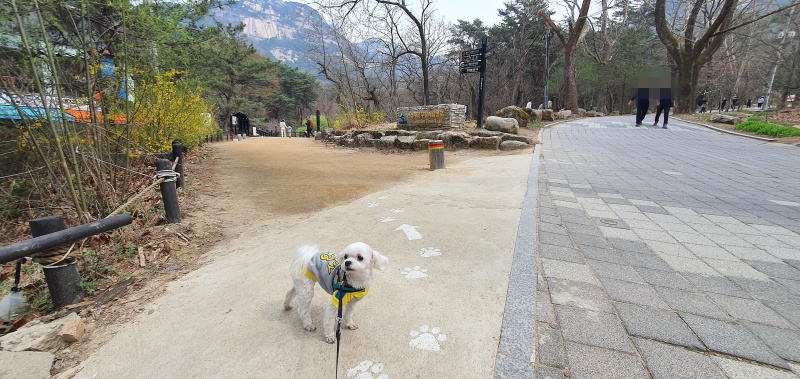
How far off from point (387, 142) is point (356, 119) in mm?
4942

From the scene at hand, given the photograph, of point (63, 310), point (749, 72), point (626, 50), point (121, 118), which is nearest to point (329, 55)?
point (121, 118)

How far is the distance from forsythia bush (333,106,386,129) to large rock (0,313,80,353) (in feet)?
46.7

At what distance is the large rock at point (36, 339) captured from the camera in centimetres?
175

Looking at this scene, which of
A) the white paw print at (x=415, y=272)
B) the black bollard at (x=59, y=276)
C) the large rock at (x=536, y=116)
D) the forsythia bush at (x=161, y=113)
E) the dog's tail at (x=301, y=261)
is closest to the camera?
the dog's tail at (x=301, y=261)

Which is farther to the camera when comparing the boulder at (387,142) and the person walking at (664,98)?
the person walking at (664,98)

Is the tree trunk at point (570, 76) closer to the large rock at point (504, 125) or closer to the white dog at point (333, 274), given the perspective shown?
the large rock at point (504, 125)

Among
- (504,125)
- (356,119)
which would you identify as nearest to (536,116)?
(504,125)

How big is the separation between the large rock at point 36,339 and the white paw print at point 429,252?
2.34m

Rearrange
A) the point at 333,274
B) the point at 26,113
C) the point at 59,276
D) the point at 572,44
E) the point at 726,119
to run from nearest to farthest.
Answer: the point at 333,274 < the point at 59,276 < the point at 26,113 < the point at 726,119 < the point at 572,44

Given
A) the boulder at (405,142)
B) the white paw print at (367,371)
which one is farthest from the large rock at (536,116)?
the white paw print at (367,371)

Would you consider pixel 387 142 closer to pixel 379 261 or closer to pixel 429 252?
pixel 429 252

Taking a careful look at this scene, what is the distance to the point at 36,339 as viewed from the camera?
5.84 feet

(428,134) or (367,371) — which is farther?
(428,134)

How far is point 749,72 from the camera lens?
1257 inches
